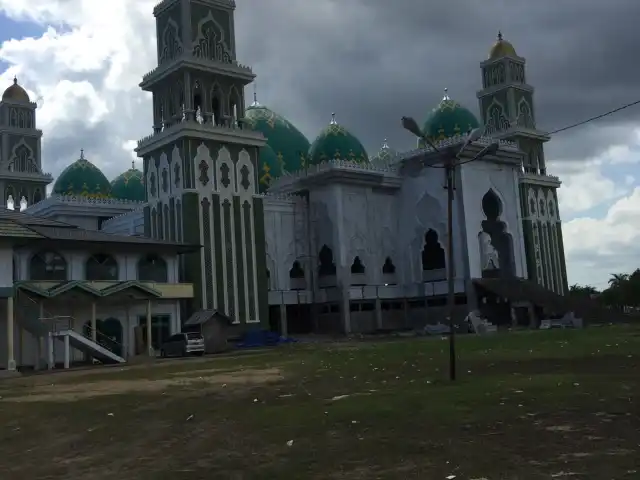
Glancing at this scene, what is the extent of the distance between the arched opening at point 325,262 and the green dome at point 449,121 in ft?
46.0

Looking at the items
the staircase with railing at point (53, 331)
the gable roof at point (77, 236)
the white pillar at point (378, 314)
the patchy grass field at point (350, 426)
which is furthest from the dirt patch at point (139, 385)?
the white pillar at point (378, 314)

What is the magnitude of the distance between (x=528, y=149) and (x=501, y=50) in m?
9.55

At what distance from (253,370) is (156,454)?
12732 mm

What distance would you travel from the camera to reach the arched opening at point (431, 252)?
55625 millimetres

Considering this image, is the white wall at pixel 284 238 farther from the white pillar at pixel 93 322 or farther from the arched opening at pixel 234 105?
the white pillar at pixel 93 322

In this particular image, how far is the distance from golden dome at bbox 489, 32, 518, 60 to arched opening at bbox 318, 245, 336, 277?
87.8 ft

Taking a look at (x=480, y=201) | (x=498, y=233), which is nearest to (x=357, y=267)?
(x=480, y=201)

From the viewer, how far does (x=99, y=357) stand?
109 ft

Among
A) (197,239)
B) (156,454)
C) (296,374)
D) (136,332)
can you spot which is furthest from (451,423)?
(197,239)

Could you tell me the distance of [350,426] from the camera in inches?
414

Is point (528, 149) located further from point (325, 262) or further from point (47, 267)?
point (47, 267)

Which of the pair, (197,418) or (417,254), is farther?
(417,254)

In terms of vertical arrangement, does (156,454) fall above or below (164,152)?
below

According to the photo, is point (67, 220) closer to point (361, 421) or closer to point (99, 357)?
point (99, 357)
